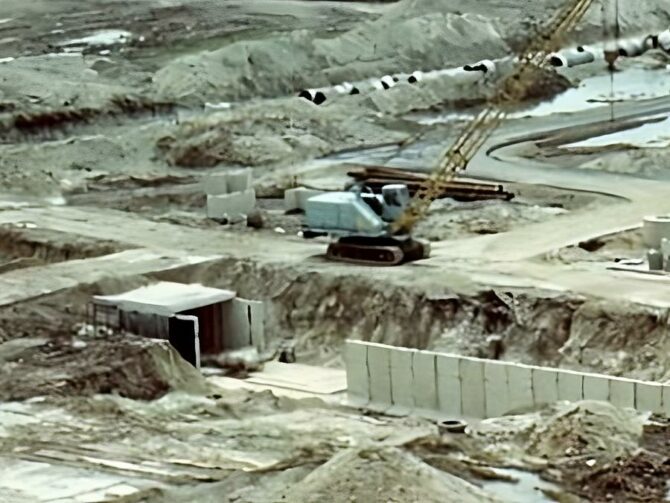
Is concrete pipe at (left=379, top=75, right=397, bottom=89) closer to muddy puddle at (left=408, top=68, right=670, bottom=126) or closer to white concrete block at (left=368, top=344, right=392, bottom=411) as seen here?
muddy puddle at (left=408, top=68, right=670, bottom=126)

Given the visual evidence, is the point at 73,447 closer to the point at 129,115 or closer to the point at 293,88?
the point at 129,115

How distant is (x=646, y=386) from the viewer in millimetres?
24406

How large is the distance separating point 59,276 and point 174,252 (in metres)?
3.08

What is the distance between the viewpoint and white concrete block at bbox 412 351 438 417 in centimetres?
2686

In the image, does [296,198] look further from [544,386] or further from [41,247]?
[544,386]

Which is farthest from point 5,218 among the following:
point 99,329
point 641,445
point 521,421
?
point 641,445

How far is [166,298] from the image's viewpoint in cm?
3081

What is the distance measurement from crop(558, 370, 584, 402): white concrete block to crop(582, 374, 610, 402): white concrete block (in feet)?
0.21

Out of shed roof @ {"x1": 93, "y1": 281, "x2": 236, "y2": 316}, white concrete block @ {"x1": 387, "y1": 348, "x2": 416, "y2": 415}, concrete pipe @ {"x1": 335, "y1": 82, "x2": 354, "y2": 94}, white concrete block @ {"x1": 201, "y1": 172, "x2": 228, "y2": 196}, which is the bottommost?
white concrete block @ {"x1": 387, "y1": 348, "x2": 416, "y2": 415}

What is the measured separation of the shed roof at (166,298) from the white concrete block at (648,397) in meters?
9.35

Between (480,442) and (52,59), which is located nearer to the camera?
(480,442)

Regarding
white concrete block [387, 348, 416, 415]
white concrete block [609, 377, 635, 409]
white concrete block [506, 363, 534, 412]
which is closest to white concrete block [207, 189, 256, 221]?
white concrete block [387, 348, 416, 415]

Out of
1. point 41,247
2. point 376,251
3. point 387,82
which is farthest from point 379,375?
point 387,82

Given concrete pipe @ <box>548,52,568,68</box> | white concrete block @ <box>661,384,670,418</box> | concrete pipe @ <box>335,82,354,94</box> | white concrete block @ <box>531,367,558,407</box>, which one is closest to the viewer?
white concrete block @ <box>661,384,670,418</box>
